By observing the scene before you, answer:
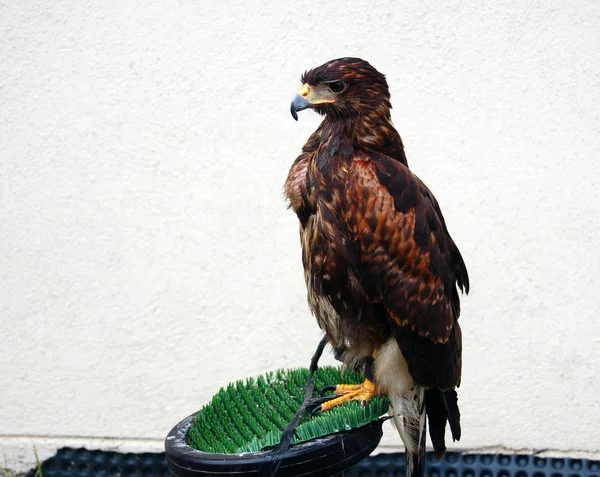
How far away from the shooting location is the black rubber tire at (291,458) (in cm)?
161

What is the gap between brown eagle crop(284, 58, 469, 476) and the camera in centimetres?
182

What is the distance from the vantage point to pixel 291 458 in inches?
64.4

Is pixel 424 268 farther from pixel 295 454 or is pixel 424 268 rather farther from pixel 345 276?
pixel 295 454

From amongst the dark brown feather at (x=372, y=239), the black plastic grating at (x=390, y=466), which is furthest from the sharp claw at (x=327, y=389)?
the black plastic grating at (x=390, y=466)

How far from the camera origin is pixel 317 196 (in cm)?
186

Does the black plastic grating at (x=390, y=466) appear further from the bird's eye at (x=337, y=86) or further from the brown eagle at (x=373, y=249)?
the bird's eye at (x=337, y=86)

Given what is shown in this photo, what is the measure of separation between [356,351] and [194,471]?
66 centimetres

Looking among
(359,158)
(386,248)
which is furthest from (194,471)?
(359,158)

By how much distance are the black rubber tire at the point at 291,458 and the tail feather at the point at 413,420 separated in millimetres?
228

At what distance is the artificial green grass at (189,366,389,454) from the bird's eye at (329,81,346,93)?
991 mm

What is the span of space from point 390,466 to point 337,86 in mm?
1955

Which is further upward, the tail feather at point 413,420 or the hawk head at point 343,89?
the hawk head at point 343,89

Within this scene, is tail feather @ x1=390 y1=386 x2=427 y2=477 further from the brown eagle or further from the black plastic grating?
the black plastic grating

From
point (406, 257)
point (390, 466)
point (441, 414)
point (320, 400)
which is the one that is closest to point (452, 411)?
point (441, 414)
